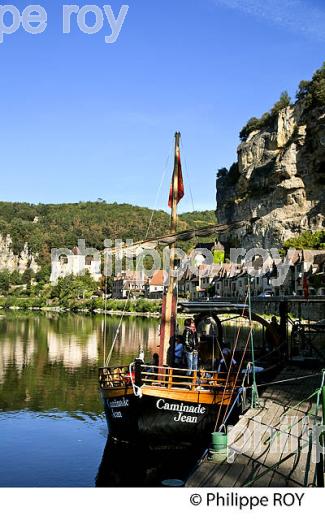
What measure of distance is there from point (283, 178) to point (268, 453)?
85045 millimetres

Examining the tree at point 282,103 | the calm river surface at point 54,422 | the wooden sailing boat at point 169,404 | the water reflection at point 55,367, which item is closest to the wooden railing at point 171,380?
the wooden sailing boat at point 169,404

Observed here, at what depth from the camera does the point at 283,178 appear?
304 feet

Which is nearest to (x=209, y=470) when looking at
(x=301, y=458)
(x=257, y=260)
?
(x=301, y=458)

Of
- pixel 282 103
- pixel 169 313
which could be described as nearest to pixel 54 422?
pixel 169 313

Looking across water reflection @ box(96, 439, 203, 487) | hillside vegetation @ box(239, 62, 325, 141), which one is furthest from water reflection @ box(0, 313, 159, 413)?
hillside vegetation @ box(239, 62, 325, 141)

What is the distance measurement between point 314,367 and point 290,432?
412 inches

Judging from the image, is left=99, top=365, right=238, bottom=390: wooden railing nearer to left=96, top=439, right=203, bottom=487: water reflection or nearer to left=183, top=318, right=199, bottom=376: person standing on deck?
left=183, top=318, right=199, bottom=376: person standing on deck

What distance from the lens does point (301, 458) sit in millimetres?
10570

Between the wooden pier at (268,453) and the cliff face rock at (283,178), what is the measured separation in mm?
67182

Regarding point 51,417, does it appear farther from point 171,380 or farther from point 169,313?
point 171,380

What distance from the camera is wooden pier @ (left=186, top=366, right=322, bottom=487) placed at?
379 inches

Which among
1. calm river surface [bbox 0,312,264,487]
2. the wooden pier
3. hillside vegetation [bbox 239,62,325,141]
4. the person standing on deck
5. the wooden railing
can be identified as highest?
hillside vegetation [bbox 239,62,325,141]

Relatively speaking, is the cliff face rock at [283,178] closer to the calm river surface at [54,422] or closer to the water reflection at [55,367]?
the water reflection at [55,367]

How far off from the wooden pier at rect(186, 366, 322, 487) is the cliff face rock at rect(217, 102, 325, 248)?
67182mm
